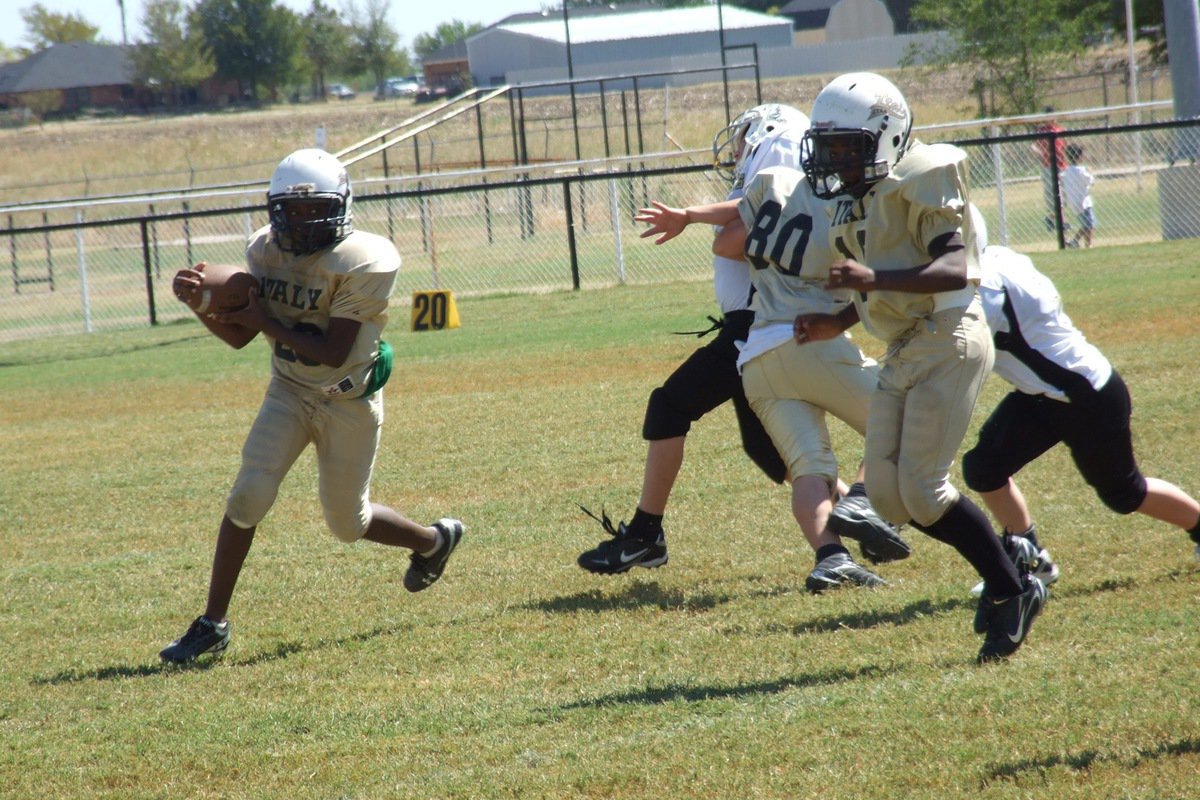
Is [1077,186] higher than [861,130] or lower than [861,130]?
higher

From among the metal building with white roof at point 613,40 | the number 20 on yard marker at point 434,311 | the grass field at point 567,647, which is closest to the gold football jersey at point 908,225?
the grass field at point 567,647

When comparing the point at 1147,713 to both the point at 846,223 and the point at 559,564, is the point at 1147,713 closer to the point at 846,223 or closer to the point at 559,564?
the point at 846,223

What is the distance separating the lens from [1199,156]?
17.8m

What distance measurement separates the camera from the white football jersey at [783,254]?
521cm

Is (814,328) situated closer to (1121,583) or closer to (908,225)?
(908,225)

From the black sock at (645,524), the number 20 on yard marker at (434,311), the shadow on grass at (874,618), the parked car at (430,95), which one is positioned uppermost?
the parked car at (430,95)

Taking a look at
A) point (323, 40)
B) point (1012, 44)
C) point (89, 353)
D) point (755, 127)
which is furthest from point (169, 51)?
point (755, 127)

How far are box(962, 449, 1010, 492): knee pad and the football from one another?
2766mm

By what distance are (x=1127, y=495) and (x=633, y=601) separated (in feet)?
6.41

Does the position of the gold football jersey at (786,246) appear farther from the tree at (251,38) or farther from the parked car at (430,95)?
the tree at (251,38)


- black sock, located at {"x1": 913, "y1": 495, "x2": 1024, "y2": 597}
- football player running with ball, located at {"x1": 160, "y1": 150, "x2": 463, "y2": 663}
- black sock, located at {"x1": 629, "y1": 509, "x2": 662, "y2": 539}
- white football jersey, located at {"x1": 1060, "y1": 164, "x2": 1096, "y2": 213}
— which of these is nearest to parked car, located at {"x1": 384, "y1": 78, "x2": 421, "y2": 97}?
white football jersey, located at {"x1": 1060, "y1": 164, "x2": 1096, "y2": 213}

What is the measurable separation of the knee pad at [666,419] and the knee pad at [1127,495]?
1726mm

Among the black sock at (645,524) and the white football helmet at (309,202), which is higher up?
the white football helmet at (309,202)

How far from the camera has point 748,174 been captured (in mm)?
5594
